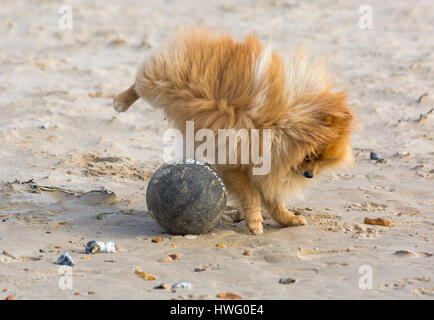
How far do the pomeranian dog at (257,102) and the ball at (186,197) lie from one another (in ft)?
0.75

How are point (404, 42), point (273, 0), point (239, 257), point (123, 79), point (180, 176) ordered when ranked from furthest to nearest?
point (273, 0) → point (404, 42) → point (123, 79) → point (180, 176) → point (239, 257)

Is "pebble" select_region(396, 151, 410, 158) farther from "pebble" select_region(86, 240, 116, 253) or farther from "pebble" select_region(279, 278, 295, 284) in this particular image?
"pebble" select_region(86, 240, 116, 253)

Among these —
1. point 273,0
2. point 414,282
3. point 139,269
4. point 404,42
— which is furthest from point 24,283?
point 273,0

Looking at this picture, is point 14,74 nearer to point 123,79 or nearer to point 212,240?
point 123,79

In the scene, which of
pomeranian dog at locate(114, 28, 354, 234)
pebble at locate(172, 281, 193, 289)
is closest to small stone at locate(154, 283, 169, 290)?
pebble at locate(172, 281, 193, 289)

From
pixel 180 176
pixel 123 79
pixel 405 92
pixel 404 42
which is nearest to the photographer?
pixel 180 176

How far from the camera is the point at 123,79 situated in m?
9.18

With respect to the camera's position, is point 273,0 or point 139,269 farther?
point 273,0

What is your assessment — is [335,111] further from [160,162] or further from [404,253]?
[160,162]

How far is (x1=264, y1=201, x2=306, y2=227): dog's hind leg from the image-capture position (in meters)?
5.23

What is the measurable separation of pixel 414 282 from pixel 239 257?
1.13m

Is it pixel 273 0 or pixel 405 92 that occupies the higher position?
pixel 273 0

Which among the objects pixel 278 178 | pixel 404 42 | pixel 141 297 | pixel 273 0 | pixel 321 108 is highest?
pixel 273 0

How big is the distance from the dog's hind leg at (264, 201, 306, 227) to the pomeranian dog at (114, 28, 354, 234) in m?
0.19
